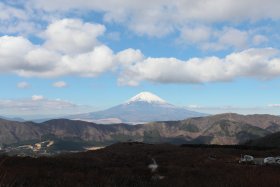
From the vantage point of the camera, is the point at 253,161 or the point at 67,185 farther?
the point at 253,161

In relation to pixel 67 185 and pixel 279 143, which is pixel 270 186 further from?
pixel 279 143

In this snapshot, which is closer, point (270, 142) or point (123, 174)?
point (123, 174)

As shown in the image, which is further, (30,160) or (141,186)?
(30,160)

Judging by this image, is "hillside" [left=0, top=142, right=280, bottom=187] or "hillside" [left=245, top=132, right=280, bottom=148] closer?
"hillside" [left=0, top=142, right=280, bottom=187]

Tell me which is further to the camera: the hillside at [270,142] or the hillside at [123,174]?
the hillside at [270,142]

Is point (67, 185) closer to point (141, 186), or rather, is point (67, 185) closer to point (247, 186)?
point (141, 186)

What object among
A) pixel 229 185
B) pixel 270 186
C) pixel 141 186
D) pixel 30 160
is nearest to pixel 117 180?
pixel 141 186

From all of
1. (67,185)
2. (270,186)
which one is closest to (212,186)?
(270,186)

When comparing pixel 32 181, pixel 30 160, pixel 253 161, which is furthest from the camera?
pixel 253 161

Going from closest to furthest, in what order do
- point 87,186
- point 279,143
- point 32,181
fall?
point 87,186 → point 32,181 → point 279,143
